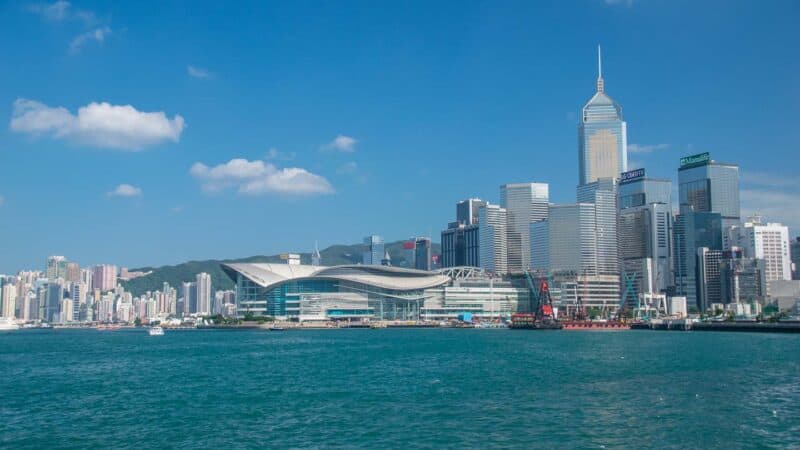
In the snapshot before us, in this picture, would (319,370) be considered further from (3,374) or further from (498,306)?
(498,306)

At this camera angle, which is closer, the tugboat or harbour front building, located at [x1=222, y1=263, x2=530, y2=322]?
the tugboat

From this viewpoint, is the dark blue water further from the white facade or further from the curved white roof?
the white facade

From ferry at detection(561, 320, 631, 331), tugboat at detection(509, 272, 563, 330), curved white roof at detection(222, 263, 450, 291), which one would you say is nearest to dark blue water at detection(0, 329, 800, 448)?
ferry at detection(561, 320, 631, 331)

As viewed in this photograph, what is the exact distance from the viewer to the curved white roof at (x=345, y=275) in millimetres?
175750

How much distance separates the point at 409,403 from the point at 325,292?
5565 inches

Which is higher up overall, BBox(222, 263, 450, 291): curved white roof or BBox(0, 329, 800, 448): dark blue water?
BBox(222, 263, 450, 291): curved white roof

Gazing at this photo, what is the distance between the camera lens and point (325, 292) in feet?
576

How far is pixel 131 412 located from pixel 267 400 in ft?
20.2

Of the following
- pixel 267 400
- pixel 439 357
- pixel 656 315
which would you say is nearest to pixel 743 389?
pixel 267 400

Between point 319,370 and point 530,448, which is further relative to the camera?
point 319,370

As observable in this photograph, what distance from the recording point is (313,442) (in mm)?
27141

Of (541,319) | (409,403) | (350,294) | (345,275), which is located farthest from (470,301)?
(409,403)

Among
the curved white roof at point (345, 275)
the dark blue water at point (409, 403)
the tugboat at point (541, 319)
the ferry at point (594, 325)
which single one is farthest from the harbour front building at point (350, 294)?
the dark blue water at point (409, 403)

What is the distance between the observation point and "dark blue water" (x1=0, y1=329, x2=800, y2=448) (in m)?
27.7
